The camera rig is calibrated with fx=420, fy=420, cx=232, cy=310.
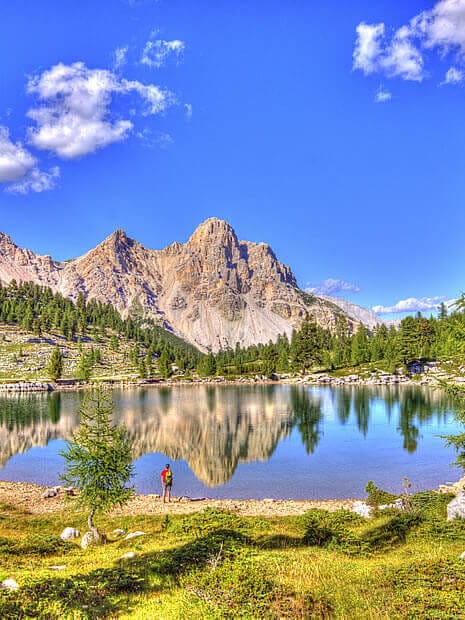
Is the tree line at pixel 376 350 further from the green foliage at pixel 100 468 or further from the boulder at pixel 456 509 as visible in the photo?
the green foliage at pixel 100 468

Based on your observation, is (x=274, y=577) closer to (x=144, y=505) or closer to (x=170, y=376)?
(x=144, y=505)

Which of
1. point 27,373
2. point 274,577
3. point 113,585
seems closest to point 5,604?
point 113,585

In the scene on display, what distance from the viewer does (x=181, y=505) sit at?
3253 cm

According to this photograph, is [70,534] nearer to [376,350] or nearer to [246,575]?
[246,575]

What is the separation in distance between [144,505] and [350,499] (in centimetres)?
1661

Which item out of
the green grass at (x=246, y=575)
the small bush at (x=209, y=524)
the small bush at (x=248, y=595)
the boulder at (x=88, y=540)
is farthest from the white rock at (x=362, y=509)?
the small bush at (x=248, y=595)

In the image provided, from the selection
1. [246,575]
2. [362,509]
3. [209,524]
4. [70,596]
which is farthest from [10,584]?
[362,509]

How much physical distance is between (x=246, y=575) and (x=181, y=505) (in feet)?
73.2

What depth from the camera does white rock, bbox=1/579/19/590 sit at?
1219cm

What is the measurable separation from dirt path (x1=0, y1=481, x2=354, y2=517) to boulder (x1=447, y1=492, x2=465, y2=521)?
29.0ft

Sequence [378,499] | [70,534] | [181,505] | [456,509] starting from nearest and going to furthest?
[456,509] < [70,534] < [378,499] < [181,505]

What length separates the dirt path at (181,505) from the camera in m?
30.6

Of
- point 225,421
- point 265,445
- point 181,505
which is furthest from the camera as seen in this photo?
point 225,421

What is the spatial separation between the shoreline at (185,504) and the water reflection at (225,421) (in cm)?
738
